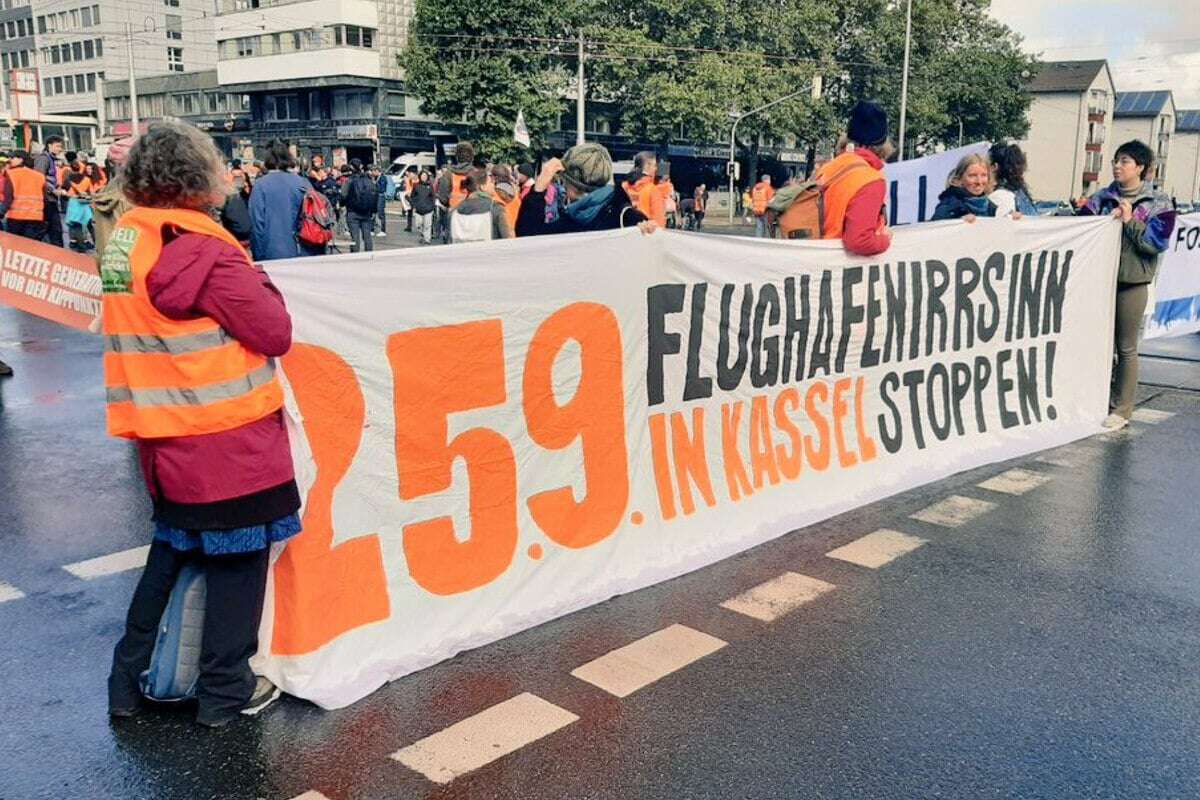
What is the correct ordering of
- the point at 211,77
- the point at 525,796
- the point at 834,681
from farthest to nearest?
1. the point at 211,77
2. the point at 834,681
3. the point at 525,796

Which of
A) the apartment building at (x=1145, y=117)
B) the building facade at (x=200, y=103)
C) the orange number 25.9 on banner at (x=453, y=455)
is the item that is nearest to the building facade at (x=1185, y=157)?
the apartment building at (x=1145, y=117)

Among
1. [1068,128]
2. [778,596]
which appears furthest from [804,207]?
[1068,128]

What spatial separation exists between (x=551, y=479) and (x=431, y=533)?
625mm

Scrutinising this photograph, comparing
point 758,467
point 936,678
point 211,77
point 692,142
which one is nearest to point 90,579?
point 758,467

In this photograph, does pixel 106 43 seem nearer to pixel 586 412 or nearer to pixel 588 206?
pixel 588 206

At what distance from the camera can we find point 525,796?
9.70 ft

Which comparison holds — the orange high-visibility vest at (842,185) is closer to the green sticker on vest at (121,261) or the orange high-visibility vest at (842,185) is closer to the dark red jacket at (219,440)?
the dark red jacket at (219,440)

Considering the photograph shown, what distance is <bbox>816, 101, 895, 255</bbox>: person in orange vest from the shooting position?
552cm

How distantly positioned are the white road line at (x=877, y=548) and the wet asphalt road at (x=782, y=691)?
8cm

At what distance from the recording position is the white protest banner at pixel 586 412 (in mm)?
3609

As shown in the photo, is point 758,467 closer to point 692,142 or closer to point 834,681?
point 834,681

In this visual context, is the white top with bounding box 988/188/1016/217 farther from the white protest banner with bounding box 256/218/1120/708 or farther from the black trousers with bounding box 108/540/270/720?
the black trousers with bounding box 108/540/270/720

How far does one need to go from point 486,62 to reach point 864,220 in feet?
154

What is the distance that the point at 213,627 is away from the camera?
3297mm
